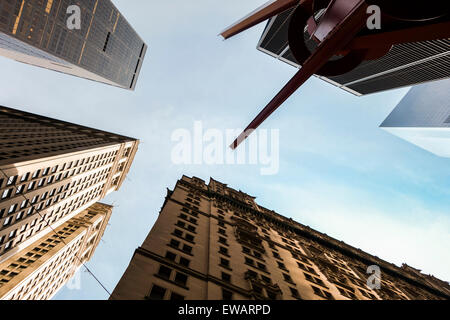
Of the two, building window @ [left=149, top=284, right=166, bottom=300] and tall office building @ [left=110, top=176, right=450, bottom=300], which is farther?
tall office building @ [left=110, top=176, right=450, bottom=300]

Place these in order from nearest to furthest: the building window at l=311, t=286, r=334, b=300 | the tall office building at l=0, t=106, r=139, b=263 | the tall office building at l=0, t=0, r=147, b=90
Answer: the building window at l=311, t=286, r=334, b=300 < the tall office building at l=0, t=106, r=139, b=263 < the tall office building at l=0, t=0, r=147, b=90

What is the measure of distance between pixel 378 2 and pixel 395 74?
58.1 metres

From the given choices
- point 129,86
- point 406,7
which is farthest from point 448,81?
point 129,86

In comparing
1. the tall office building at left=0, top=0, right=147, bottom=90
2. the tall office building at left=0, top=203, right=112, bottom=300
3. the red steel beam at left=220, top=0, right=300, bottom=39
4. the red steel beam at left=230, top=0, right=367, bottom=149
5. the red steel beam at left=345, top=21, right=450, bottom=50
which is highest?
the tall office building at left=0, top=0, right=147, bottom=90

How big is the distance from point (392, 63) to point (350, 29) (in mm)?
53357

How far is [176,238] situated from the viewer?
2631 centimetres

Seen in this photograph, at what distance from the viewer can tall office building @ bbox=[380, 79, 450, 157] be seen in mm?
77375

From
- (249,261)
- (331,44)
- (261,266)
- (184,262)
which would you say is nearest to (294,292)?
(261,266)

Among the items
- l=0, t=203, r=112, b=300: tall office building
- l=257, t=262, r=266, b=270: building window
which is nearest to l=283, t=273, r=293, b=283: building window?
l=257, t=262, r=266, b=270: building window

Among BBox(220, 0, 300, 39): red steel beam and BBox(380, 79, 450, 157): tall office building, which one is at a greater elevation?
BBox(380, 79, 450, 157): tall office building

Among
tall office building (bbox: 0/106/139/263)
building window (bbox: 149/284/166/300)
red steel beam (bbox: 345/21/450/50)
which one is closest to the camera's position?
red steel beam (bbox: 345/21/450/50)

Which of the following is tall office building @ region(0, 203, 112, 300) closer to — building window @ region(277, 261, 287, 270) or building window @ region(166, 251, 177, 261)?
building window @ region(166, 251, 177, 261)

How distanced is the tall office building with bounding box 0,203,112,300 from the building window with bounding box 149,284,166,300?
42567 millimetres

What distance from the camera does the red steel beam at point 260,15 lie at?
1425 centimetres
